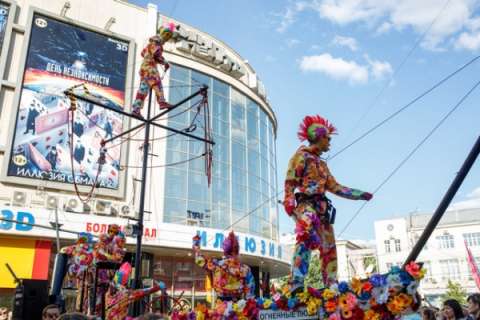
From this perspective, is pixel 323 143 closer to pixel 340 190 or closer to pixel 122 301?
pixel 340 190

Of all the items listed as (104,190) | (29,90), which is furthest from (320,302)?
(29,90)

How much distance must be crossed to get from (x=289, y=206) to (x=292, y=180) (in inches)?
10.6

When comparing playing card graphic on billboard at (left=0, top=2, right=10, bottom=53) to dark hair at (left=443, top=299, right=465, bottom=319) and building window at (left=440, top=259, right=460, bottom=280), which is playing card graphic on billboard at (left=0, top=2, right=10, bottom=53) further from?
building window at (left=440, top=259, right=460, bottom=280)

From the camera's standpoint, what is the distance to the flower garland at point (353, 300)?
304cm

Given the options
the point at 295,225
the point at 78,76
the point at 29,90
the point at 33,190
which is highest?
the point at 78,76

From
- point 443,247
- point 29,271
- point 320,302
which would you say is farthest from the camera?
point 443,247

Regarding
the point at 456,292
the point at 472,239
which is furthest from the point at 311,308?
the point at 472,239

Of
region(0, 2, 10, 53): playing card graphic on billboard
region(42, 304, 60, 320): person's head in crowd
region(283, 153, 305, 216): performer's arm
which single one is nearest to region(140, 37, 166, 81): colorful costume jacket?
region(283, 153, 305, 216): performer's arm

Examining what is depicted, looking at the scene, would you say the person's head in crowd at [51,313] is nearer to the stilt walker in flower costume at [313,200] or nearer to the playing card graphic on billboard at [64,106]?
the stilt walker in flower costume at [313,200]

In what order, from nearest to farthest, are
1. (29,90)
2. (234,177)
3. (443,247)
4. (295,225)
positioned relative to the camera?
(295,225) < (29,90) < (234,177) < (443,247)

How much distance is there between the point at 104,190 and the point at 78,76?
5283mm

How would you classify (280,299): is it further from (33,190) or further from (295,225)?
(33,190)

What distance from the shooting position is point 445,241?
43.5 meters

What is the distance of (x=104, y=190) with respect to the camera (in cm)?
1842
